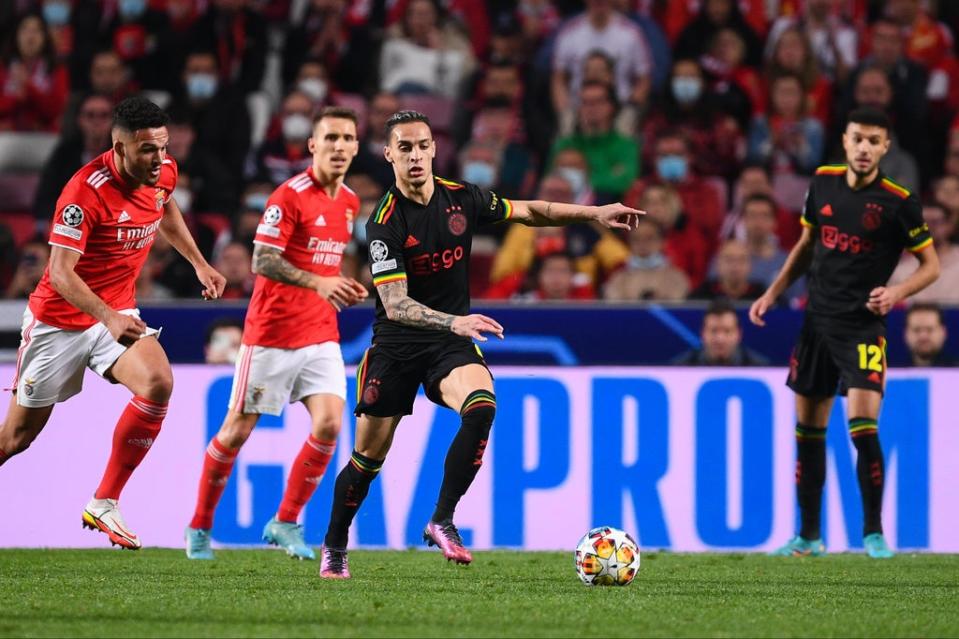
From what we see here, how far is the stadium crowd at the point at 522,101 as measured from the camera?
12.8 meters

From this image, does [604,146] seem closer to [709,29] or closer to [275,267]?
[709,29]

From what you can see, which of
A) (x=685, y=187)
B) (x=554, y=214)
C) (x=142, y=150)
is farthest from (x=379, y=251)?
(x=685, y=187)

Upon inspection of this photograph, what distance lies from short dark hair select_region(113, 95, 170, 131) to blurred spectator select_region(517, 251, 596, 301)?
15.0ft

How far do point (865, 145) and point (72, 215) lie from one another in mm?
4265

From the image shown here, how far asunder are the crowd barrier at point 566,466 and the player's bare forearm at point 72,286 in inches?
97.6

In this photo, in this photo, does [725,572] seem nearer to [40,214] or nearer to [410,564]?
[410,564]

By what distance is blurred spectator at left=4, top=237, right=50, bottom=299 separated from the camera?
11.5 meters

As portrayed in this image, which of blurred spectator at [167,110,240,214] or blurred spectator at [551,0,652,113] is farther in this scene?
blurred spectator at [551,0,652,113]

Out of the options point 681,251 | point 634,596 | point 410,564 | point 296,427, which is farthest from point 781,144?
point 634,596

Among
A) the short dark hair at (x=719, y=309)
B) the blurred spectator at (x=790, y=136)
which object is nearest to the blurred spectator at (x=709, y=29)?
the blurred spectator at (x=790, y=136)

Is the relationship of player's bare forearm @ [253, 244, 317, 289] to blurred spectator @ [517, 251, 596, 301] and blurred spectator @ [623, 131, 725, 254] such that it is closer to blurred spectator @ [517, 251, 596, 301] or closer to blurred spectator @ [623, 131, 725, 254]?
blurred spectator @ [517, 251, 596, 301]

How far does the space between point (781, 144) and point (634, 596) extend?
7.67 m

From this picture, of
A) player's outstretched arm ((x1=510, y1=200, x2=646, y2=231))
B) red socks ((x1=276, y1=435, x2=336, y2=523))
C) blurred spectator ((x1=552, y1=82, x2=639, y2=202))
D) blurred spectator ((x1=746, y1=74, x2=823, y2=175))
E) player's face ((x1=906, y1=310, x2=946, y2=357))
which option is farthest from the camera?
blurred spectator ((x1=746, y1=74, x2=823, y2=175))

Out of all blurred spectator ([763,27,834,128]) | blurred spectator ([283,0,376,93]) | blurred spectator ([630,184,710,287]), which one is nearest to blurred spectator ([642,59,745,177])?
blurred spectator ([763,27,834,128])
